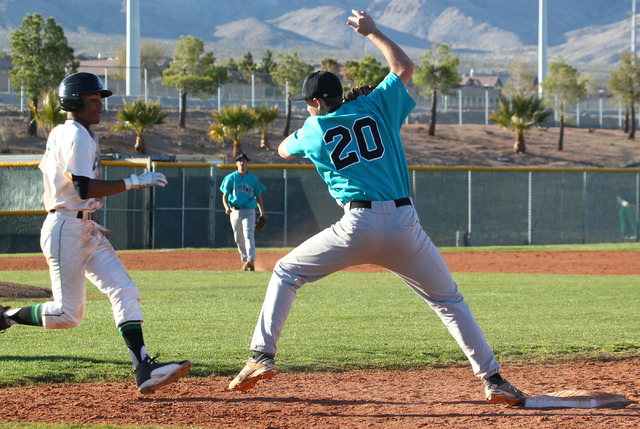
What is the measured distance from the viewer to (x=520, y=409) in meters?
3.93

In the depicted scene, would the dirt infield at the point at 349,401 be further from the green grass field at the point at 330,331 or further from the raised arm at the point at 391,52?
the raised arm at the point at 391,52

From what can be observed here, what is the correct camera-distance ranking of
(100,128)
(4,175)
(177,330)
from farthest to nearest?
(100,128) < (4,175) < (177,330)

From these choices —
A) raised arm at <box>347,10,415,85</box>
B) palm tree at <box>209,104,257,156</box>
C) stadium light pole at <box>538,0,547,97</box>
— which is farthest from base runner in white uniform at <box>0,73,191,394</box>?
stadium light pole at <box>538,0,547,97</box>

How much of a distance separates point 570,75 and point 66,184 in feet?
167

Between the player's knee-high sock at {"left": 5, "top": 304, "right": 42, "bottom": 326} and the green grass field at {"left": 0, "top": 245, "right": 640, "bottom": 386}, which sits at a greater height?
the player's knee-high sock at {"left": 5, "top": 304, "right": 42, "bottom": 326}

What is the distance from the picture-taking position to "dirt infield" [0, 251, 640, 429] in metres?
3.72

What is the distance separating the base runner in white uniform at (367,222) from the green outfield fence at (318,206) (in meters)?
14.3

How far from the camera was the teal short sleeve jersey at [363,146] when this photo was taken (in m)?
3.73

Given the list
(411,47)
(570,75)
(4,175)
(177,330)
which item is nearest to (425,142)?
(570,75)

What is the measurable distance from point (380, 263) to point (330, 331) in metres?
2.62

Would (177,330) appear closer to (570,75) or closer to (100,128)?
(100,128)

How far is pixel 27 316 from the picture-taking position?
4.11m

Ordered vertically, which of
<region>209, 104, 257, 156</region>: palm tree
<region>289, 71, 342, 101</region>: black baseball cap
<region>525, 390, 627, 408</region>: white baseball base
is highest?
<region>209, 104, 257, 156</region>: palm tree

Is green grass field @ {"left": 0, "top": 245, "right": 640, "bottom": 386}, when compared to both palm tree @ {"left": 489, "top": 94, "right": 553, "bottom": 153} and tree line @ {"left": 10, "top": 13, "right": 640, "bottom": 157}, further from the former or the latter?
palm tree @ {"left": 489, "top": 94, "right": 553, "bottom": 153}
